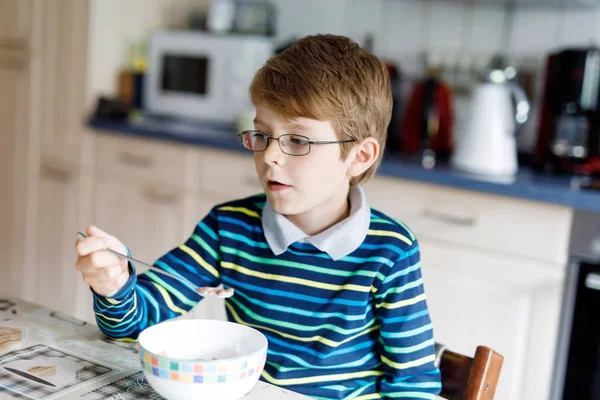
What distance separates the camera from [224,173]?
2322mm

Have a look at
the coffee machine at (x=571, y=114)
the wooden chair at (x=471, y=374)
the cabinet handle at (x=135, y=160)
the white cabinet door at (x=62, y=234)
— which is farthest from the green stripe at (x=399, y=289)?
the white cabinet door at (x=62, y=234)

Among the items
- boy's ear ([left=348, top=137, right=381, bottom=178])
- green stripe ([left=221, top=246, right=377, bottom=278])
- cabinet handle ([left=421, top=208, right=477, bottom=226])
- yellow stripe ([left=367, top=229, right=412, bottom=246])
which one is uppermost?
boy's ear ([left=348, top=137, right=381, bottom=178])

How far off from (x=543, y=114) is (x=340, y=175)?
4.14ft

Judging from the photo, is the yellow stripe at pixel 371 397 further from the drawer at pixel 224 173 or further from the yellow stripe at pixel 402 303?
the drawer at pixel 224 173

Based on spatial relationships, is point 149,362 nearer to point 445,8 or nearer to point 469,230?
point 469,230

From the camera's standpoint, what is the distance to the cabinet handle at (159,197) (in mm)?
2447

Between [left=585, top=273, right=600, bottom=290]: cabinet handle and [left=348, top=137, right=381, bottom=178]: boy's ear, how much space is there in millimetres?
832

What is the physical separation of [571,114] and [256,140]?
4.10 feet

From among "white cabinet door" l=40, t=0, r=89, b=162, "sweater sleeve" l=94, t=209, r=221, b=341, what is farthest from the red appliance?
"sweater sleeve" l=94, t=209, r=221, b=341

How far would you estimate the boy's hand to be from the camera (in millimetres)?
848

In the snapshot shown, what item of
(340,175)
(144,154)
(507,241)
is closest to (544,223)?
(507,241)

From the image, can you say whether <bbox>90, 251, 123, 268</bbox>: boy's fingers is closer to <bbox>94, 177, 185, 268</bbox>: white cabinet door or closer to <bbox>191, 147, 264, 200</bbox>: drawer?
<bbox>191, 147, 264, 200</bbox>: drawer

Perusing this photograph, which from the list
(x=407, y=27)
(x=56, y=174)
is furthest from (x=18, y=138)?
(x=407, y=27)

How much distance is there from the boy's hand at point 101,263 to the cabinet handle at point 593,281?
47.0 inches
